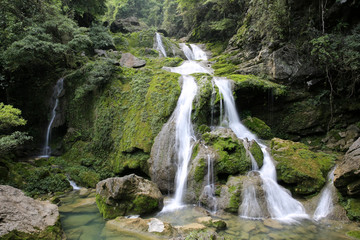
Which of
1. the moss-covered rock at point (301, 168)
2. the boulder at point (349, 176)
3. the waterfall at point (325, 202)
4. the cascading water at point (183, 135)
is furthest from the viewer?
the cascading water at point (183, 135)

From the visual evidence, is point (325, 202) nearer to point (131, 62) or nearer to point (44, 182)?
point (44, 182)

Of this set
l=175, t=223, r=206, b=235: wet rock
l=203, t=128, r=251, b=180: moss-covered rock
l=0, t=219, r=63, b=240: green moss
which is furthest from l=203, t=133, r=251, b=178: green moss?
l=0, t=219, r=63, b=240: green moss

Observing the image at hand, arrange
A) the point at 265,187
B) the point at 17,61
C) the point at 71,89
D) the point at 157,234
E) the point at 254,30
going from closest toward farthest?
1. the point at 157,234
2. the point at 265,187
3. the point at 17,61
4. the point at 71,89
5. the point at 254,30

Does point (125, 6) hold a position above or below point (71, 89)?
above

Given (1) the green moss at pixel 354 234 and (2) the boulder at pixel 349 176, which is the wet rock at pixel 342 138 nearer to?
(2) the boulder at pixel 349 176

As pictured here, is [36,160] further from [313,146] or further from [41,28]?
[313,146]

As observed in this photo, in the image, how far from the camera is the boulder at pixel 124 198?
612 centimetres

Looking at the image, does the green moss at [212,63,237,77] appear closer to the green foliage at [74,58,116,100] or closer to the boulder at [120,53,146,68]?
the boulder at [120,53,146,68]

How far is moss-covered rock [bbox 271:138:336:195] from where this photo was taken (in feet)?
22.3

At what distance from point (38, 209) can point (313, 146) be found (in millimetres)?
11071

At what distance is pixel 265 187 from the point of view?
659 centimetres

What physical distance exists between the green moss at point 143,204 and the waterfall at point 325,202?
15.6ft

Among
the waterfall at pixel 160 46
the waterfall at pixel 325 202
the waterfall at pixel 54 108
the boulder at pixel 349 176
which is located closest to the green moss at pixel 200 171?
the waterfall at pixel 325 202

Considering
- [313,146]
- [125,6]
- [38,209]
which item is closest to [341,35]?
[313,146]
